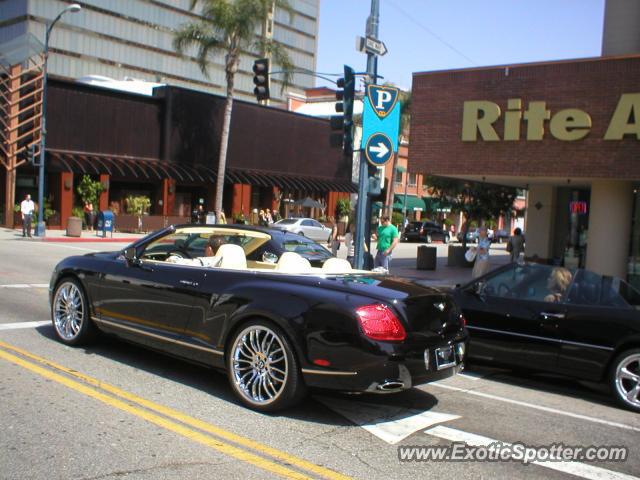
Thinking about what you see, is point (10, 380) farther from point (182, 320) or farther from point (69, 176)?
point (69, 176)

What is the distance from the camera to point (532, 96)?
50.0 ft

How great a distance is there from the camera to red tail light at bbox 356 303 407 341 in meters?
5.15

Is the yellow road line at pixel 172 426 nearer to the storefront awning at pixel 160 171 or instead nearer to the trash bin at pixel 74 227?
the trash bin at pixel 74 227

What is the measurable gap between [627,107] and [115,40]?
7333 centimetres

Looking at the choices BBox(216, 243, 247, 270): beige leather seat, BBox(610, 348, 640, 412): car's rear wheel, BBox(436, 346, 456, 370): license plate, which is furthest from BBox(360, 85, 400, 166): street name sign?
BBox(436, 346, 456, 370): license plate

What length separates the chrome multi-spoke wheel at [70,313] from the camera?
23.9ft

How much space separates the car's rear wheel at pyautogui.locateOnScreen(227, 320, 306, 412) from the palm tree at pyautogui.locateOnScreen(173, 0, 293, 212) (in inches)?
1184

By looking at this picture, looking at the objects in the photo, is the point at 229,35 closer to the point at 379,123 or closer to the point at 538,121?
the point at 538,121

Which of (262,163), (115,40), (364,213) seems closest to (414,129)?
(364,213)

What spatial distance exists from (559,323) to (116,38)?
260 feet

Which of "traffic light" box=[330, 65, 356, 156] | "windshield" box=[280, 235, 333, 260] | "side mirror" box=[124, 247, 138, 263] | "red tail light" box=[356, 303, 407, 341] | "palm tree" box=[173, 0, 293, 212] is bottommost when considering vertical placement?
"red tail light" box=[356, 303, 407, 341]

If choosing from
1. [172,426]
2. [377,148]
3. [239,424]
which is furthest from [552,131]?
[172,426]

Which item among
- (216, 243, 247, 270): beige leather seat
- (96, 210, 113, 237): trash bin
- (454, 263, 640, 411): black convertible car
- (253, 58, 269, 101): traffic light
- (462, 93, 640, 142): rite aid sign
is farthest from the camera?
(96, 210, 113, 237): trash bin

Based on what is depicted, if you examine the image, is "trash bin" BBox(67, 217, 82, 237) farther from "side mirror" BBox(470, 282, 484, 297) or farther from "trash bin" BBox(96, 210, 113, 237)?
"side mirror" BBox(470, 282, 484, 297)
